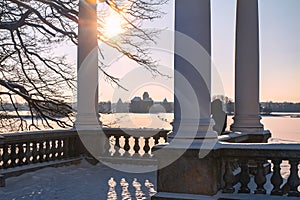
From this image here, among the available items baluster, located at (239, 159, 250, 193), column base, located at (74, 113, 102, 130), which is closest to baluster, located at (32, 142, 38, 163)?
column base, located at (74, 113, 102, 130)

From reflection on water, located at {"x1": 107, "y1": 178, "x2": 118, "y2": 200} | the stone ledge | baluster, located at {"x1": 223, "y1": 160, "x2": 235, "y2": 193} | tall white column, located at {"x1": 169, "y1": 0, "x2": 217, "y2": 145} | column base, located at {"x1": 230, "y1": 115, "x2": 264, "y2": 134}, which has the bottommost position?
reflection on water, located at {"x1": 107, "y1": 178, "x2": 118, "y2": 200}

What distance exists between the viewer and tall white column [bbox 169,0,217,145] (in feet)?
27.3

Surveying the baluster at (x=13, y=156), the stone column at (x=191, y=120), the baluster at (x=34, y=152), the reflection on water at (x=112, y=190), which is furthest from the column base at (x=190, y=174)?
the baluster at (x=34, y=152)

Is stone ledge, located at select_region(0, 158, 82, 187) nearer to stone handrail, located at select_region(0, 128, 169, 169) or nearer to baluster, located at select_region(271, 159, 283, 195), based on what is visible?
stone handrail, located at select_region(0, 128, 169, 169)

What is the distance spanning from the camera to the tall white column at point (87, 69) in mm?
14836

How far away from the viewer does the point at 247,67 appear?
1289 centimetres

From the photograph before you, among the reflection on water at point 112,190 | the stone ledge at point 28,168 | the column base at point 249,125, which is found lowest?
the reflection on water at point 112,190

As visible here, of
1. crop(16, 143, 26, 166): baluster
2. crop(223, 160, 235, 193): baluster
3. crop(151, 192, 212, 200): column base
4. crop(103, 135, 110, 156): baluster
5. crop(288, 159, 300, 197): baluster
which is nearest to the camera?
crop(288, 159, 300, 197): baluster

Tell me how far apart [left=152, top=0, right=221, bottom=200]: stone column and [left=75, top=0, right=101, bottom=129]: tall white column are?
6.81 metres

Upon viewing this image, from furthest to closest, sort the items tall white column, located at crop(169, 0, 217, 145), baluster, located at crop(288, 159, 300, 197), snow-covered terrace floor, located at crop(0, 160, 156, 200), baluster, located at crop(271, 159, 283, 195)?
snow-covered terrace floor, located at crop(0, 160, 156, 200)
tall white column, located at crop(169, 0, 217, 145)
baluster, located at crop(271, 159, 283, 195)
baluster, located at crop(288, 159, 300, 197)

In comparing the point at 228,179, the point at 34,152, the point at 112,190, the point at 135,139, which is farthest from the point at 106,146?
the point at 228,179

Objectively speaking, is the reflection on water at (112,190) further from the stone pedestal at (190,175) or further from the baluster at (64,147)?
the baluster at (64,147)

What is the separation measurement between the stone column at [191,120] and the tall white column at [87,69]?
681 centimetres

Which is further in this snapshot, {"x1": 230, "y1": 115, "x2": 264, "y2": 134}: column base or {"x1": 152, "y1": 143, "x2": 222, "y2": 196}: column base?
{"x1": 230, "y1": 115, "x2": 264, "y2": 134}: column base
